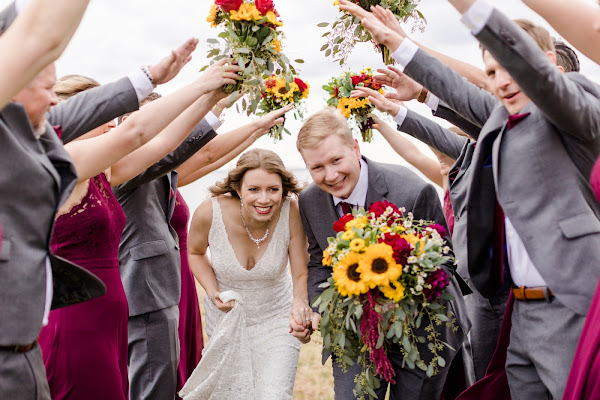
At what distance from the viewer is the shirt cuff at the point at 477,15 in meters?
2.37

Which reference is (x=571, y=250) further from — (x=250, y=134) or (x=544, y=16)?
(x=250, y=134)

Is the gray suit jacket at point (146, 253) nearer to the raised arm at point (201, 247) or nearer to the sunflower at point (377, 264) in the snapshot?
the raised arm at point (201, 247)

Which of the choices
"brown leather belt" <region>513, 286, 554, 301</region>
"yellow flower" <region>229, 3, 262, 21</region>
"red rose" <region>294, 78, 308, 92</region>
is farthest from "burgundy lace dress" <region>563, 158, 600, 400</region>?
"red rose" <region>294, 78, 308, 92</region>

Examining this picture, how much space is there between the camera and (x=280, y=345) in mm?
4773

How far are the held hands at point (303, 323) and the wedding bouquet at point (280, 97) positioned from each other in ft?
5.40

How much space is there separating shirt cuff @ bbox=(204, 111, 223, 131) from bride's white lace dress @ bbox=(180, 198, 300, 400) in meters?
1.08

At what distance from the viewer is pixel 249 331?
4938mm

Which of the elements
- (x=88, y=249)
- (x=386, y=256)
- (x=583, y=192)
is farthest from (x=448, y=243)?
(x=88, y=249)

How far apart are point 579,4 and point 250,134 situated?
10.1ft

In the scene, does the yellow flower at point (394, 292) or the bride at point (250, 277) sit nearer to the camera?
the yellow flower at point (394, 292)


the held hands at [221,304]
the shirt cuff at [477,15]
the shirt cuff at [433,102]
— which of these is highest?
the shirt cuff at [477,15]

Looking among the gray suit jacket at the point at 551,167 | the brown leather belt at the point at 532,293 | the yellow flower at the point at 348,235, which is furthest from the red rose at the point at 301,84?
the brown leather belt at the point at 532,293

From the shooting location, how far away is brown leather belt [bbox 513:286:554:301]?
2.83 m

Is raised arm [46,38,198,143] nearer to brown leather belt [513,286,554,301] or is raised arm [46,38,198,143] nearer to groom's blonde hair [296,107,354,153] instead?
groom's blonde hair [296,107,354,153]
